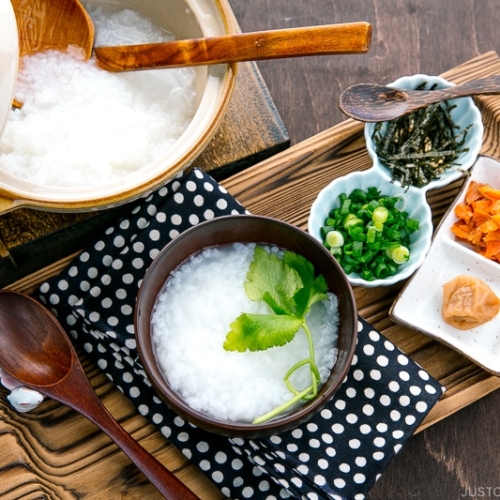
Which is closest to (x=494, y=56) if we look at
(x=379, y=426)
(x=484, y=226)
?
(x=484, y=226)

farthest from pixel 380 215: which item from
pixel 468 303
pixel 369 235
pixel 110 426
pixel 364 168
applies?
pixel 110 426

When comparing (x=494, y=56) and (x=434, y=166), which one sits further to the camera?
(x=494, y=56)

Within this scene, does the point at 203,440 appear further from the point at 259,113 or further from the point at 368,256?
the point at 259,113

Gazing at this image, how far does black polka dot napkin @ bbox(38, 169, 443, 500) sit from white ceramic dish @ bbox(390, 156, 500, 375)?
13 cm

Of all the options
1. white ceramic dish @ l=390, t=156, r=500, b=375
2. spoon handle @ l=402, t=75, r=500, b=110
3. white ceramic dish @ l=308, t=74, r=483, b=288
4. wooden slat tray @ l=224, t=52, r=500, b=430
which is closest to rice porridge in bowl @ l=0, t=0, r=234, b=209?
wooden slat tray @ l=224, t=52, r=500, b=430

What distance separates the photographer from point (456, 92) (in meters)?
1.71

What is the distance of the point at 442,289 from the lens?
5.73 ft

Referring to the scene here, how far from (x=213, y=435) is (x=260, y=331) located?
0.37m

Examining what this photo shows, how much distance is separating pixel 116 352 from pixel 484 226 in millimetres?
945

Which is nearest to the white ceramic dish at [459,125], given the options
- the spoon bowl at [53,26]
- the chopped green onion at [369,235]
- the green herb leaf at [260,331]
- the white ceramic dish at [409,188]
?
the white ceramic dish at [409,188]

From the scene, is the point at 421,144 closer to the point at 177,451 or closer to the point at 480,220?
the point at 480,220

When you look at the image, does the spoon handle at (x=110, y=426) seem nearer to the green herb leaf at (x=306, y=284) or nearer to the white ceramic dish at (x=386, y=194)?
the green herb leaf at (x=306, y=284)

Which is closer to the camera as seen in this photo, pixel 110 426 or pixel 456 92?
pixel 110 426

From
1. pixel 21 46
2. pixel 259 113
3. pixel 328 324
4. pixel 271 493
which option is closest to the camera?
pixel 328 324
